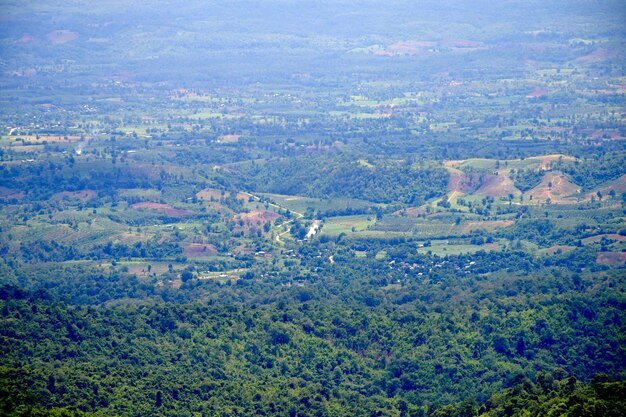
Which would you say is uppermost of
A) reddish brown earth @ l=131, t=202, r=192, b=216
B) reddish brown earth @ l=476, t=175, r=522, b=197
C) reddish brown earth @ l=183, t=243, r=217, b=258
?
reddish brown earth @ l=476, t=175, r=522, b=197

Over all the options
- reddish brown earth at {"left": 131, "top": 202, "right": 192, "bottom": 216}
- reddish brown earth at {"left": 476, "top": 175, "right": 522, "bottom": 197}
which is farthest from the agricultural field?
reddish brown earth at {"left": 131, "top": 202, "right": 192, "bottom": 216}

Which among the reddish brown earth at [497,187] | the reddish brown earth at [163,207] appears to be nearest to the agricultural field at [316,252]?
the reddish brown earth at [497,187]

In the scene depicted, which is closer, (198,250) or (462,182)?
(198,250)

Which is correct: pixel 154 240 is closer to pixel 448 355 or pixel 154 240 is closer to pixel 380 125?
pixel 448 355

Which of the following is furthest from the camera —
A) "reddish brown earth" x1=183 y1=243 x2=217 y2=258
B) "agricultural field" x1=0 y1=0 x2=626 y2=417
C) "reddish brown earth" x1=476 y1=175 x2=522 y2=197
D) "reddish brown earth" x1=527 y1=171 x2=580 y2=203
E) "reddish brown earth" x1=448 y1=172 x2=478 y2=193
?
"reddish brown earth" x1=448 y1=172 x2=478 y2=193

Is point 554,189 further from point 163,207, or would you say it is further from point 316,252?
point 163,207

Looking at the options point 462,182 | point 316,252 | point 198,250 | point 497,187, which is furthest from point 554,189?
point 198,250

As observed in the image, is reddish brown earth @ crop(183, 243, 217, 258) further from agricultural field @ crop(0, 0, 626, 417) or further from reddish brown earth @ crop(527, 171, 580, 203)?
reddish brown earth @ crop(527, 171, 580, 203)

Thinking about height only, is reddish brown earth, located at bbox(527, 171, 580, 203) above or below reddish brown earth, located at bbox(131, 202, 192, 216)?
above

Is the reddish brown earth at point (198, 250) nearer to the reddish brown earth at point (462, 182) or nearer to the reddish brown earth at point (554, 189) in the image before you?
the reddish brown earth at point (462, 182)

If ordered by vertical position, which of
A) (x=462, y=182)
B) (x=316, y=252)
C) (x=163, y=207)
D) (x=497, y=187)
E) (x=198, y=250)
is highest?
(x=462, y=182)

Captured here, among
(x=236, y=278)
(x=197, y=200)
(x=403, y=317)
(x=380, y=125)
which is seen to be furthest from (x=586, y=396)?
(x=380, y=125)
